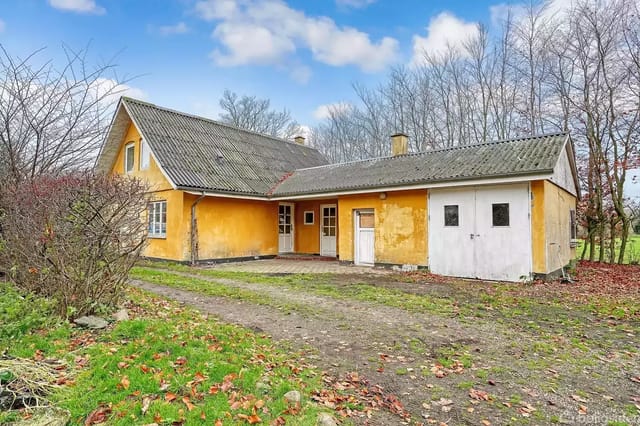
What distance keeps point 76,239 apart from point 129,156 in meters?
12.1

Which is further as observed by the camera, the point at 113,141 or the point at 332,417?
the point at 113,141

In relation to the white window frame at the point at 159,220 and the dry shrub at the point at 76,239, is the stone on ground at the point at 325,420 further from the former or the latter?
the white window frame at the point at 159,220

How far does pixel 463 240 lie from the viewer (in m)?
10.6

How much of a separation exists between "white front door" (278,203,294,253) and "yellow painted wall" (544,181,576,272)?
10.5 metres

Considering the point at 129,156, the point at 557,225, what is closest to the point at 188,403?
the point at 557,225

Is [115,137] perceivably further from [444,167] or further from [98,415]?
[98,415]

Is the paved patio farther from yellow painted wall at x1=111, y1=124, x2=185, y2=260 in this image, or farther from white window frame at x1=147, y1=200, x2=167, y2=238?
white window frame at x1=147, y1=200, x2=167, y2=238

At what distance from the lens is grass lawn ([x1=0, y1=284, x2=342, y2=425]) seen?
287 centimetres

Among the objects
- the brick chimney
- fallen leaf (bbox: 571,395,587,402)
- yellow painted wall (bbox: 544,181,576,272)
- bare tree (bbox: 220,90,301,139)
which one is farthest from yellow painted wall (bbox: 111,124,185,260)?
bare tree (bbox: 220,90,301,139)

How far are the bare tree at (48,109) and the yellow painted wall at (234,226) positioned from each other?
575cm

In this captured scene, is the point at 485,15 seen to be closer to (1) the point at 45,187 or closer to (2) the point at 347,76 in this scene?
(2) the point at 347,76

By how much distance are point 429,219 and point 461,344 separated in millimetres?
6849

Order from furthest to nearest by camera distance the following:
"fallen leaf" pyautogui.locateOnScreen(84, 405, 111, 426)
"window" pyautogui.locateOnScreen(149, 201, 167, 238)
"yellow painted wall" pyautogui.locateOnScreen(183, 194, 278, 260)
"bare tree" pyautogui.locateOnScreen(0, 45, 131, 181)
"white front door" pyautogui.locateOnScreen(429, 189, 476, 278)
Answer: "window" pyautogui.locateOnScreen(149, 201, 167, 238) < "yellow painted wall" pyautogui.locateOnScreen(183, 194, 278, 260) < "white front door" pyautogui.locateOnScreen(429, 189, 476, 278) < "bare tree" pyautogui.locateOnScreen(0, 45, 131, 181) < "fallen leaf" pyautogui.locateOnScreen(84, 405, 111, 426)

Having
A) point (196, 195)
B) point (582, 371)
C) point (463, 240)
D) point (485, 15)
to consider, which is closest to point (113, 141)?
point (196, 195)
